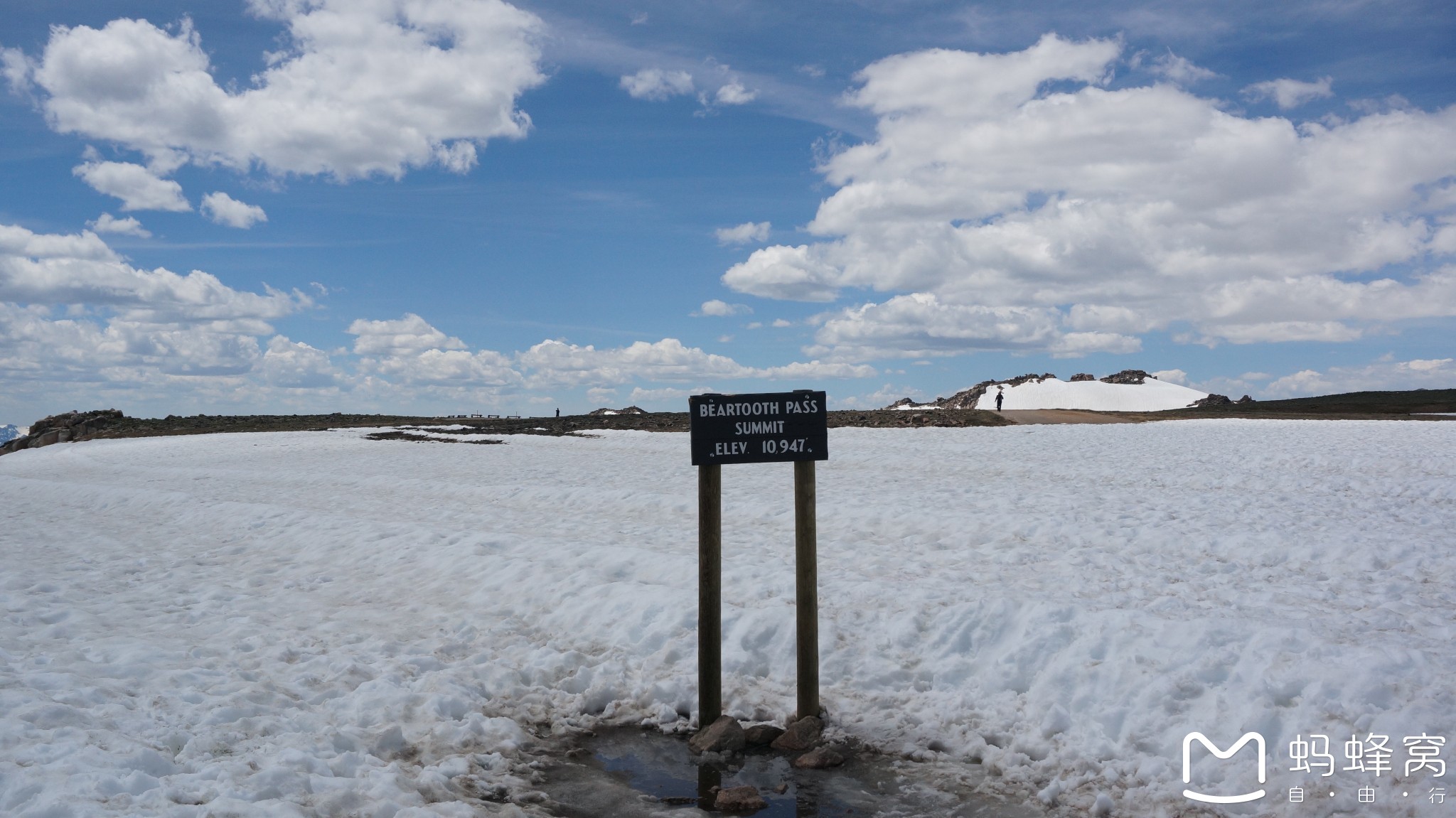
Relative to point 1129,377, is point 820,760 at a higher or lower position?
lower

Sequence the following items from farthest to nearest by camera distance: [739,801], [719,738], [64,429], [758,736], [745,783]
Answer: [64,429] → [758,736] → [719,738] → [745,783] → [739,801]

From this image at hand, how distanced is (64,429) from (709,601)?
61.8m

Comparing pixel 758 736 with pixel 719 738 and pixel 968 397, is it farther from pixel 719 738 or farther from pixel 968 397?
pixel 968 397

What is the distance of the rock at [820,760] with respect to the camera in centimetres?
660

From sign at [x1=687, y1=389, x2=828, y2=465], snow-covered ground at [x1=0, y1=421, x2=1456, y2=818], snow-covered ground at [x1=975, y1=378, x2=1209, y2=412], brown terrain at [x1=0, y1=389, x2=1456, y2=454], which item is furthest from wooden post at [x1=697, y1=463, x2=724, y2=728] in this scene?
snow-covered ground at [x1=975, y1=378, x2=1209, y2=412]

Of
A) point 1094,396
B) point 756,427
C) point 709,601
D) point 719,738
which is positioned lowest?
point 719,738

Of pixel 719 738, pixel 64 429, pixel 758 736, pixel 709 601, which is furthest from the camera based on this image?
pixel 64 429

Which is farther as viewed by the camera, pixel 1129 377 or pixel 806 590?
pixel 1129 377

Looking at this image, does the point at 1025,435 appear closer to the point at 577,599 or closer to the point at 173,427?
the point at 577,599

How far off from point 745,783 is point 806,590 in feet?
5.87

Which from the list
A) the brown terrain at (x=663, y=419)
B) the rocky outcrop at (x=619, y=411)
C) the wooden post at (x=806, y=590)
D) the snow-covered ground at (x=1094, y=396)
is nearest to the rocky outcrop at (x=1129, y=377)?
the snow-covered ground at (x=1094, y=396)

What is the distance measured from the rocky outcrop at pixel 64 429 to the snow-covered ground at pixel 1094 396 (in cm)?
6287

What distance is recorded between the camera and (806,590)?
761cm

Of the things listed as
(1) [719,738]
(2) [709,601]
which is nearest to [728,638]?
(2) [709,601]
